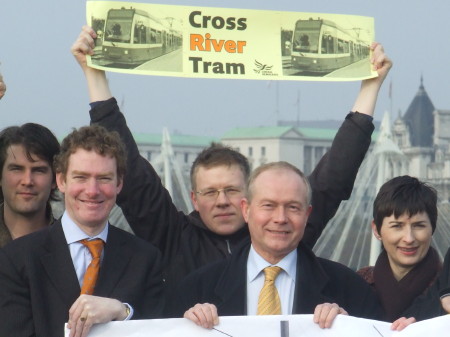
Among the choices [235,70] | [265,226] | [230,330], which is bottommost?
[230,330]

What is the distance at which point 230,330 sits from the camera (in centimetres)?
650

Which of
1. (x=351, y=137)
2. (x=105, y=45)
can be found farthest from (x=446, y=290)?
(x=105, y=45)

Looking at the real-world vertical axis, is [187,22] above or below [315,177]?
above

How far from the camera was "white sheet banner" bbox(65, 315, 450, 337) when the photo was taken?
6.45m

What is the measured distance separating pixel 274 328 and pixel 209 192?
1.64 meters

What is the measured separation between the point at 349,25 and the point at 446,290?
6.60 ft

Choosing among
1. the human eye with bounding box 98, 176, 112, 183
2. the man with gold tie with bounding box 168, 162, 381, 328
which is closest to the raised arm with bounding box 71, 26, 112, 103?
the human eye with bounding box 98, 176, 112, 183

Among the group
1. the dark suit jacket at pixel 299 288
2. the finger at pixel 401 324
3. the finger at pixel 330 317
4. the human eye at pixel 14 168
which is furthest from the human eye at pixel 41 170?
the finger at pixel 401 324

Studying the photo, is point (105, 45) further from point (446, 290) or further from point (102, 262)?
point (446, 290)

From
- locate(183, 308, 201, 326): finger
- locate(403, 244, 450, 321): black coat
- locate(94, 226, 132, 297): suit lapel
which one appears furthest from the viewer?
locate(403, 244, 450, 321): black coat

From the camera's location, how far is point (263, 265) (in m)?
6.80

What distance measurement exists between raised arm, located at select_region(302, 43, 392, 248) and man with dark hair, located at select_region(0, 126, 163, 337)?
64.4 inches

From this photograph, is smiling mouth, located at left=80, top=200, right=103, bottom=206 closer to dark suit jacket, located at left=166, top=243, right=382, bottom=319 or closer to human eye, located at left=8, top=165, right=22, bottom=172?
dark suit jacket, located at left=166, top=243, right=382, bottom=319

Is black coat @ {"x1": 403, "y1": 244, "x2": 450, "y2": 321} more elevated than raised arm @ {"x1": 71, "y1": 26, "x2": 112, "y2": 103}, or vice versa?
raised arm @ {"x1": 71, "y1": 26, "x2": 112, "y2": 103}
